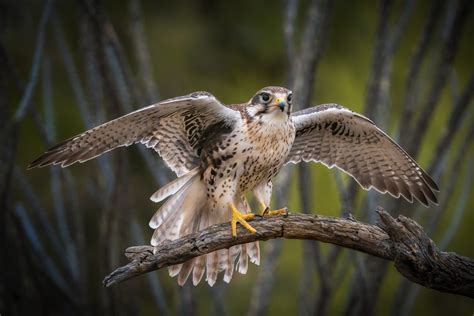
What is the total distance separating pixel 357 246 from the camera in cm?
388

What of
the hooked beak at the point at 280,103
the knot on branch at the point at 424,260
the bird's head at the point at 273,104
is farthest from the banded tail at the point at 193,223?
the knot on branch at the point at 424,260

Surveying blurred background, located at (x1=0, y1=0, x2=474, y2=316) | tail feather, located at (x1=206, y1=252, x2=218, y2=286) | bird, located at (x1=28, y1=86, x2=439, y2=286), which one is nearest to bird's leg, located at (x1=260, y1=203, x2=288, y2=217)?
bird, located at (x1=28, y1=86, x2=439, y2=286)

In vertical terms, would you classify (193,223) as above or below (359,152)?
below

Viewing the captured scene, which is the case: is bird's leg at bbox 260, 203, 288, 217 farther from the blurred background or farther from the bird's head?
the blurred background

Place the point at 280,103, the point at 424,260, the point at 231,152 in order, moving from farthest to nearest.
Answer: the point at 231,152 < the point at 280,103 < the point at 424,260

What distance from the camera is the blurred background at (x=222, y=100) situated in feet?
19.2

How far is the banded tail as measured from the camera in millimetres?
4602

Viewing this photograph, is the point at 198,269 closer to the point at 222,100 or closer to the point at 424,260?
the point at 424,260

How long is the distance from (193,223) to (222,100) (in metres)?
2.97

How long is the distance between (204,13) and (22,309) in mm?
3991

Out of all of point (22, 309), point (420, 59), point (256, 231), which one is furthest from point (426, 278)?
point (22, 309)

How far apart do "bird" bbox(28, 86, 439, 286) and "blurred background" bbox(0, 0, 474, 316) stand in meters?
0.67

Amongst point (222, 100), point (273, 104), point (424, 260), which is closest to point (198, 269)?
point (273, 104)

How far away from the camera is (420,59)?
20.1ft
